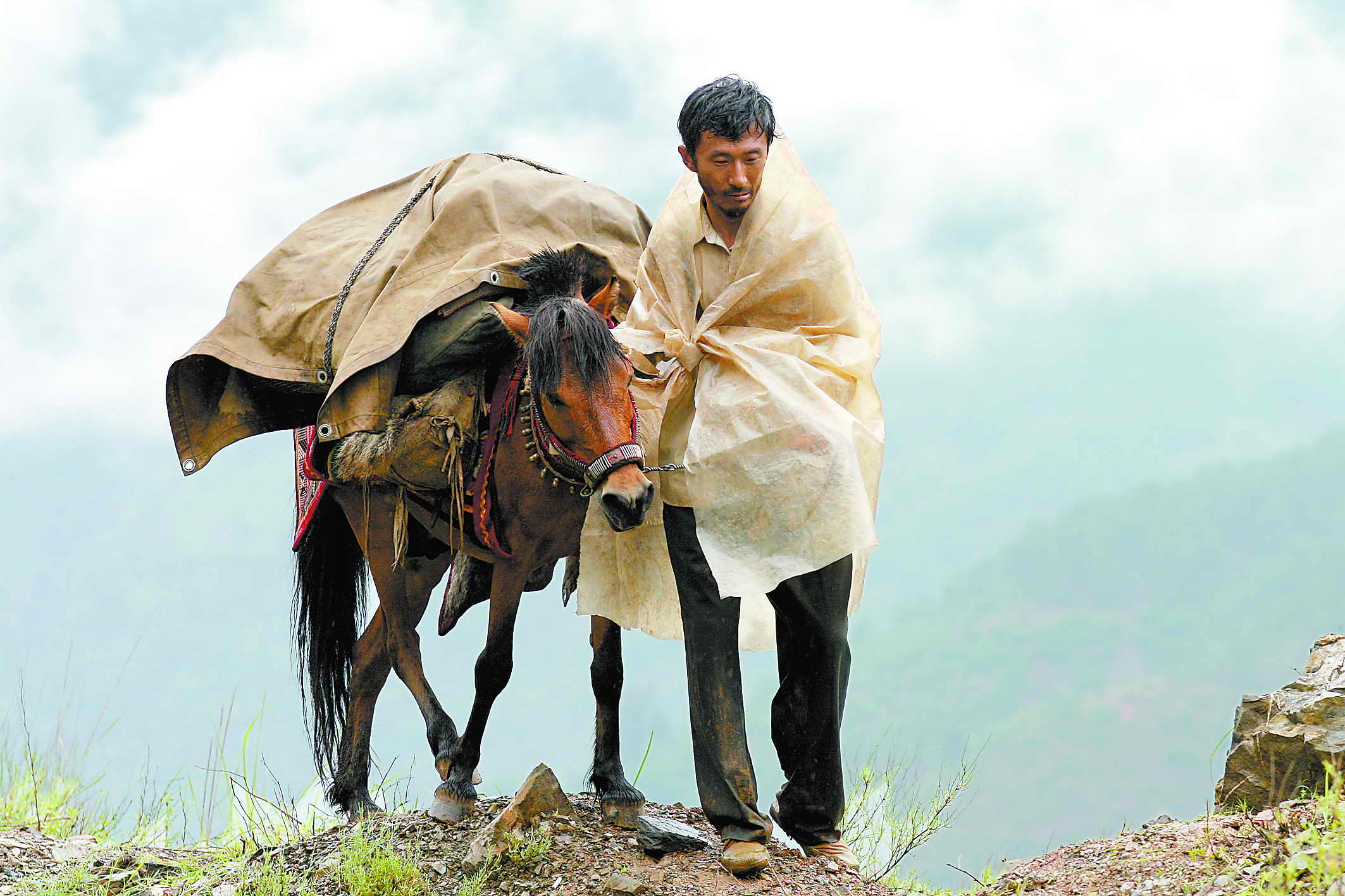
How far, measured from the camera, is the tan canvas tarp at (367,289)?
509cm

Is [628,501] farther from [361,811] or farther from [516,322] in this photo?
[361,811]

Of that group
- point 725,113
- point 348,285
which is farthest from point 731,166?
point 348,285

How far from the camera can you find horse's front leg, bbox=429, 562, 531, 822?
5078mm

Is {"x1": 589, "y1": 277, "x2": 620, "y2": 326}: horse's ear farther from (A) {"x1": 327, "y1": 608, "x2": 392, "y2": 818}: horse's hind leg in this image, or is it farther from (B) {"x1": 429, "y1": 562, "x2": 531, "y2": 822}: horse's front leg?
(A) {"x1": 327, "y1": 608, "x2": 392, "y2": 818}: horse's hind leg

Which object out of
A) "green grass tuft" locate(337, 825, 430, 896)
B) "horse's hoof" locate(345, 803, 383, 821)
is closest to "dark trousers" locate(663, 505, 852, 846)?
"green grass tuft" locate(337, 825, 430, 896)

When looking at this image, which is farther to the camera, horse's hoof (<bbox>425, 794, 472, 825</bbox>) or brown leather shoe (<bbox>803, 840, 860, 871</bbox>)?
horse's hoof (<bbox>425, 794, 472, 825</bbox>)

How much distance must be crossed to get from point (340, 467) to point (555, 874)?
176cm

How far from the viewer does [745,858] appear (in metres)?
4.38

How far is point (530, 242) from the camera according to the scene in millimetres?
5273

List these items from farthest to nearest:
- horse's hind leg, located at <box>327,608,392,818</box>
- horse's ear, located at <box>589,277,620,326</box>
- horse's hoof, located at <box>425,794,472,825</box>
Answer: horse's hind leg, located at <box>327,608,392,818</box>, horse's hoof, located at <box>425,794,472,825</box>, horse's ear, located at <box>589,277,620,326</box>

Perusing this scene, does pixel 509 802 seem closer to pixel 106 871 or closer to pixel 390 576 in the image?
pixel 390 576

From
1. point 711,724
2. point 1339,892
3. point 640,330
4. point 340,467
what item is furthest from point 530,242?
point 1339,892

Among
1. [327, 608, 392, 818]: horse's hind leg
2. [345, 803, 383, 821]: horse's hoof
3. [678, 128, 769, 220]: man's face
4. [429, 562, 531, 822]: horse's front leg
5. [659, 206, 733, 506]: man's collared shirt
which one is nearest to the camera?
[678, 128, 769, 220]: man's face

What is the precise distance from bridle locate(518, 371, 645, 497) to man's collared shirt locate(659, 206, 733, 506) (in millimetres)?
120
